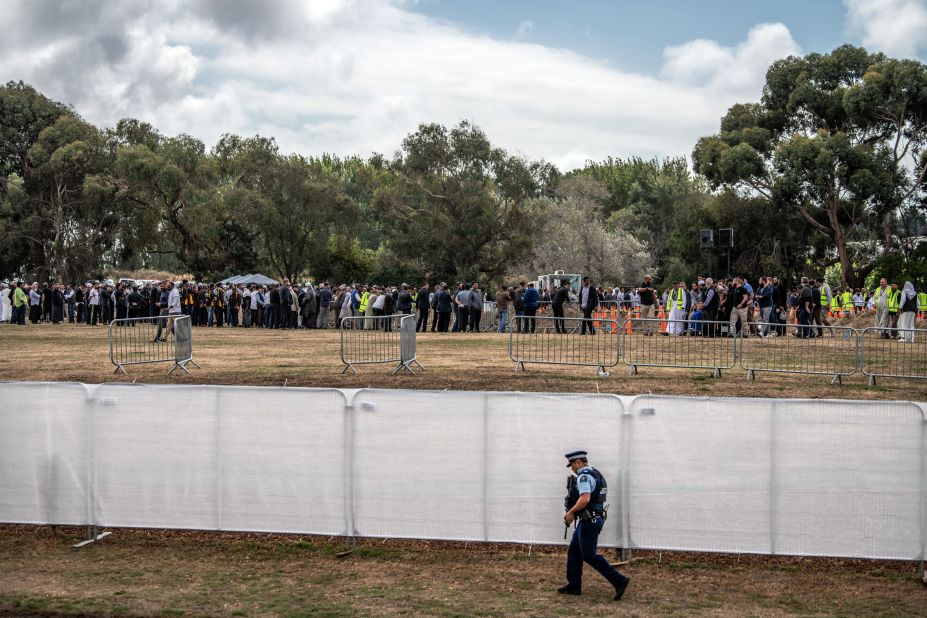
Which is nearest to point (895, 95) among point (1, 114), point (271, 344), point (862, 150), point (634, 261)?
point (862, 150)


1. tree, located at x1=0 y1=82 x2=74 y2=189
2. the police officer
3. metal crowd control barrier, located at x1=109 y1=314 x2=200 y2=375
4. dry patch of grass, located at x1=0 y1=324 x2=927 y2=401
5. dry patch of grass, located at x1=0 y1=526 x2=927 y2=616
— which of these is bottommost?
dry patch of grass, located at x1=0 y1=526 x2=927 y2=616

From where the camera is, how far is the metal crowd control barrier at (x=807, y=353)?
1662cm

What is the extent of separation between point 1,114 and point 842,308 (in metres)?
51.2

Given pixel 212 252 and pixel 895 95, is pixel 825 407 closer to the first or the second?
pixel 895 95

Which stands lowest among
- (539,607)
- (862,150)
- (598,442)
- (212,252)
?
(539,607)

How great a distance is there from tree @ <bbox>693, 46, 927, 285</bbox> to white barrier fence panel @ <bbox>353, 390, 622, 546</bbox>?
45716 mm

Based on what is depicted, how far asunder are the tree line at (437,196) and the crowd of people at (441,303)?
1058 centimetres

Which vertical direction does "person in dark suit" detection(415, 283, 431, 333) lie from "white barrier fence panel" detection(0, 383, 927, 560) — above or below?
above

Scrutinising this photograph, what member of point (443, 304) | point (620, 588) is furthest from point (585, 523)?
point (443, 304)

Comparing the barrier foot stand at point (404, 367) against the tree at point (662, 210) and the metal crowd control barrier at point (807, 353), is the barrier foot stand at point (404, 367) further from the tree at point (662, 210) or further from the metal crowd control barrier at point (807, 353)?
the tree at point (662, 210)

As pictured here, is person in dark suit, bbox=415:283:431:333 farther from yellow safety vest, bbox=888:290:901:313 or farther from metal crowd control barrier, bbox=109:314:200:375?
yellow safety vest, bbox=888:290:901:313

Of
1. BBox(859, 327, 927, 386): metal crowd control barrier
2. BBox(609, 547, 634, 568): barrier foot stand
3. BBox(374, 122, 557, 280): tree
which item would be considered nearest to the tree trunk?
BBox(374, 122, 557, 280): tree

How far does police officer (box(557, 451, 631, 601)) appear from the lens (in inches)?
332

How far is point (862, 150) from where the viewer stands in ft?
168
